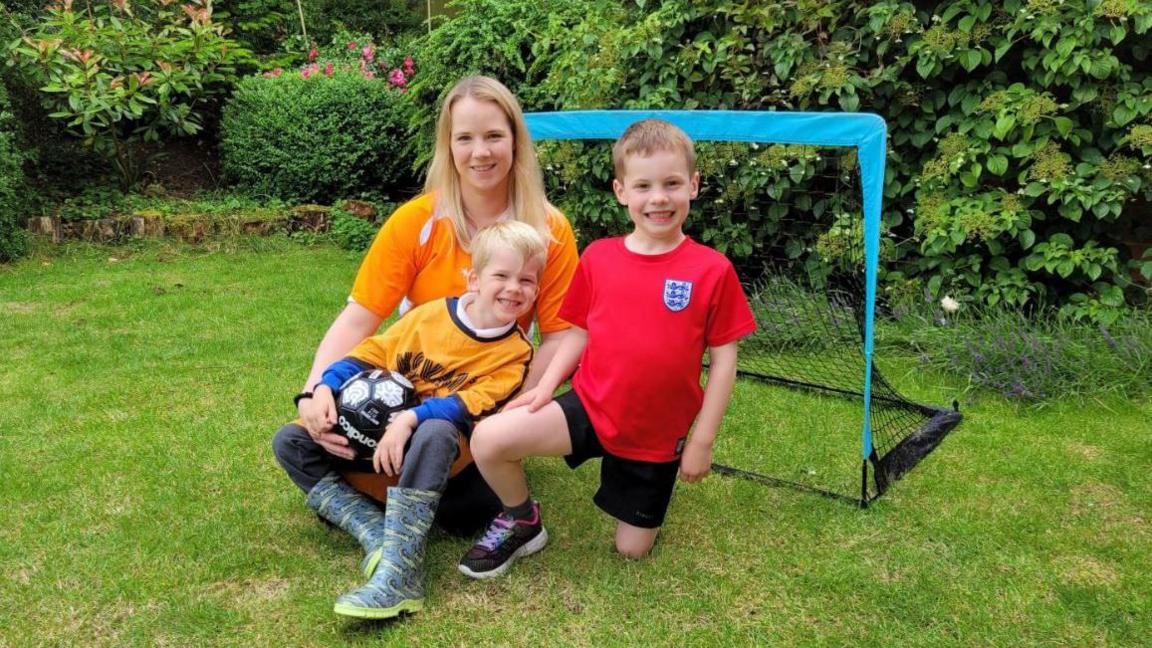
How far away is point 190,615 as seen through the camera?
2262 millimetres

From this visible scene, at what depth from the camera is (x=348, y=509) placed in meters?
2.53

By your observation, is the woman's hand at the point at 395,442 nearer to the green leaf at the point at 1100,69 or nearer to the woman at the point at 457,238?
the woman at the point at 457,238

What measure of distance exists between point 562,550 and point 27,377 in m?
2.76

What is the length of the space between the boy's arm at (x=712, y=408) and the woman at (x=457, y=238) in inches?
19.8

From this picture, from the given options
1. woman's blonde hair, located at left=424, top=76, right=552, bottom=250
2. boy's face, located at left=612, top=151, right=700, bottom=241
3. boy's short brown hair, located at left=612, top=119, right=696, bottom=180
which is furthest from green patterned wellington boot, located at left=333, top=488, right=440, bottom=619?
boy's short brown hair, located at left=612, top=119, right=696, bottom=180

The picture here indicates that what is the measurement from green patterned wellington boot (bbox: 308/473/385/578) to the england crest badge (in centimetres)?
99

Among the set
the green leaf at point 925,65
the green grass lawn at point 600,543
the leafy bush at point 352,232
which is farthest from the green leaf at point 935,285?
the leafy bush at point 352,232

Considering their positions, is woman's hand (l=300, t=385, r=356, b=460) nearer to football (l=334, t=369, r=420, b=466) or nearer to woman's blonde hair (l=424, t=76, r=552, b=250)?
football (l=334, t=369, r=420, b=466)

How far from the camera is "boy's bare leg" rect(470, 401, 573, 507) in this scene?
2418mm

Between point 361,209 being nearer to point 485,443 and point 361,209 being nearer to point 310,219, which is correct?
point 310,219

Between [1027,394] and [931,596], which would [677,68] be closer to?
[1027,394]

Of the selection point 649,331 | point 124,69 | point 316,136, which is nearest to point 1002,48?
point 649,331

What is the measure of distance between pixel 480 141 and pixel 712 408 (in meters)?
0.99

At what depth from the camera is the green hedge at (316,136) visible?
24.0ft
